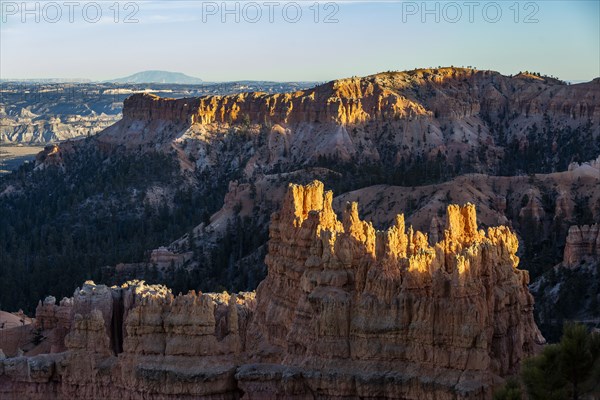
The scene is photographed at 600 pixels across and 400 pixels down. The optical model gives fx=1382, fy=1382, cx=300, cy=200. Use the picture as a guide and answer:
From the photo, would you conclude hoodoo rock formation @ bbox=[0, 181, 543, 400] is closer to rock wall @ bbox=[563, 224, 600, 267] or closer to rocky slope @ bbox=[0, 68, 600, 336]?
rock wall @ bbox=[563, 224, 600, 267]

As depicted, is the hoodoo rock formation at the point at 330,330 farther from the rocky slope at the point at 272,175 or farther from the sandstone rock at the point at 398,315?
the rocky slope at the point at 272,175

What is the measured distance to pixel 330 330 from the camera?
42.3 m

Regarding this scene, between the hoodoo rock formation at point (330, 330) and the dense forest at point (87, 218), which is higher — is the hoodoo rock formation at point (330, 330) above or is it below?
above

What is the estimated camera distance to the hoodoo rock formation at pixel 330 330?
4063 centimetres

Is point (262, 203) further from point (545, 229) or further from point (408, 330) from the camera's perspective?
point (408, 330)

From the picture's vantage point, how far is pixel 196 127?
190625 millimetres

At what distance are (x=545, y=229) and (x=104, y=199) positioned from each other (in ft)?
251

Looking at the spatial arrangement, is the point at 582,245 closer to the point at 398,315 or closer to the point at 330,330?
the point at 330,330

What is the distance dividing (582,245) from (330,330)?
4837 centimetres

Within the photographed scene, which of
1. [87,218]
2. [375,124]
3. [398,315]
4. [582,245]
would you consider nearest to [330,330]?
[398,315]

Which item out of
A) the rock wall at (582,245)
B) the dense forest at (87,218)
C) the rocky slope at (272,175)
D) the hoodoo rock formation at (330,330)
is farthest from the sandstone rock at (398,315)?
the dense forest at (87,218)

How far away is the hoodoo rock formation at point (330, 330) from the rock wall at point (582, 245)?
130 ft

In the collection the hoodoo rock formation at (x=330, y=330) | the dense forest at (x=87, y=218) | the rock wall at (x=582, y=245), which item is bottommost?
the dense forest at (x=87, y=218)

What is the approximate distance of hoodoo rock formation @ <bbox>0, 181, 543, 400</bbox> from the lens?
4063 centimetres
